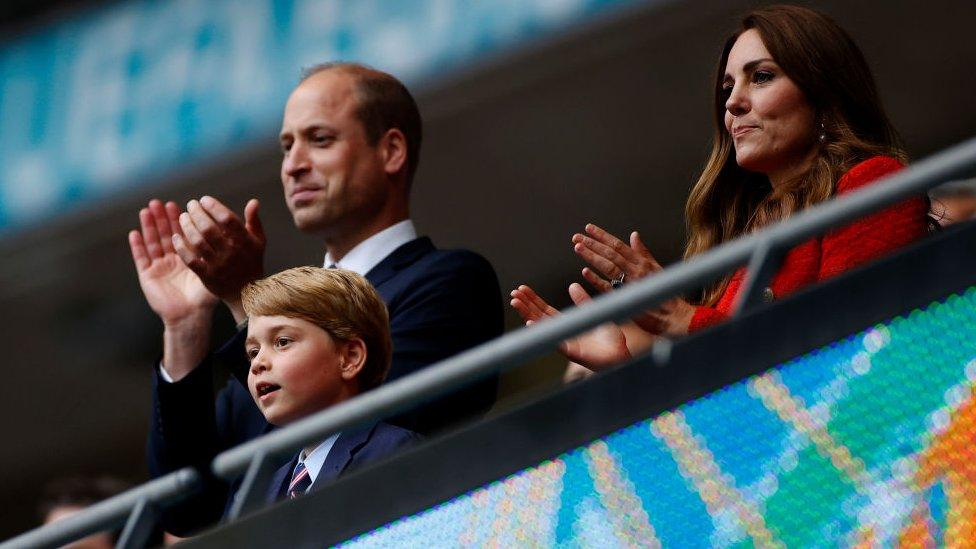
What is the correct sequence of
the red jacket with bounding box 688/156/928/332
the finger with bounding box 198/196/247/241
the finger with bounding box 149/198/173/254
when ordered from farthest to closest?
1. the finger with bounding box 149/198/173/254
2. the finger with bounding box 198/196/247/241
3. the red jacket with bounding box 688/156/928/332

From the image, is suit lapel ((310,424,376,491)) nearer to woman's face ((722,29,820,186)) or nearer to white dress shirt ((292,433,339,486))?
white dress shirt ((292,433,339,486))

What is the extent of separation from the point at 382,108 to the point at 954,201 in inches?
42.3

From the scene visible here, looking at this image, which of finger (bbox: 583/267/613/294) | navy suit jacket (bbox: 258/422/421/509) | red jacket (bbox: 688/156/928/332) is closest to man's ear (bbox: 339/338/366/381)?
navy suit jacket (bbox: 258/422/421/509)

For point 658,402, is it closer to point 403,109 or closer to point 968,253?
point 968,253

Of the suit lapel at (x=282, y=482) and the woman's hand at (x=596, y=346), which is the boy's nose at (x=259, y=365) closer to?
the suit lapel at (x=282, y=482)

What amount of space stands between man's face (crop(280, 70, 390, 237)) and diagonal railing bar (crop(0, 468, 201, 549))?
3.30 ft

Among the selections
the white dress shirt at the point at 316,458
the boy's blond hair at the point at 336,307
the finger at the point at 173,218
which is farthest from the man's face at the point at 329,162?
the white dress shirt at the point at 316,458

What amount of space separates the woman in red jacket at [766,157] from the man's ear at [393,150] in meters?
0.57

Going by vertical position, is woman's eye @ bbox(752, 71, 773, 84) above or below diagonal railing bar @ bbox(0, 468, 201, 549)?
above

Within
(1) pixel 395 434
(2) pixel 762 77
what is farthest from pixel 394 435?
(2) pixel 762 77

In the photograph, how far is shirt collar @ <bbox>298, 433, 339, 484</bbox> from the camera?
276 cm

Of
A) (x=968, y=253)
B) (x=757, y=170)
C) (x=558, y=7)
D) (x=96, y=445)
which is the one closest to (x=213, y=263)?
(x=757, y=170)

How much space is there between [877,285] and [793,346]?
0.12 m

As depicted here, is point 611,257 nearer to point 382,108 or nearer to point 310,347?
point 310,347
